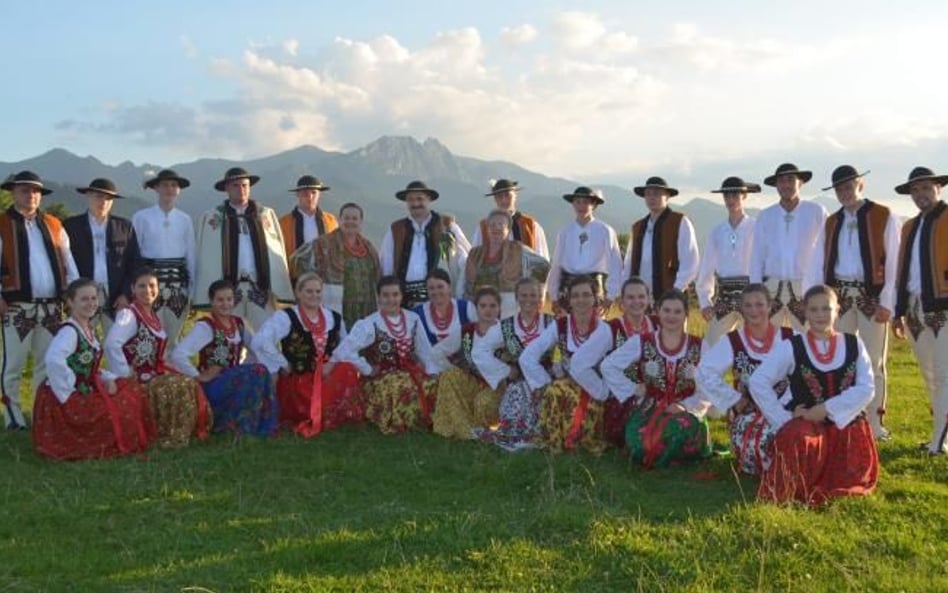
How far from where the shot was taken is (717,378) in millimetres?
5465

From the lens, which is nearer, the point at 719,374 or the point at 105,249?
the point at 719,374

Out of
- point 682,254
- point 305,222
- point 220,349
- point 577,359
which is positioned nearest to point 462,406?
point 577,359

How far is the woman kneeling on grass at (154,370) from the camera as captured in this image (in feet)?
20.9

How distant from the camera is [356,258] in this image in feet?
25.7

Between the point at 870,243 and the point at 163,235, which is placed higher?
the point at 163,235

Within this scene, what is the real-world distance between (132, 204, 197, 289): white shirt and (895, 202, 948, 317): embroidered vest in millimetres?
5612

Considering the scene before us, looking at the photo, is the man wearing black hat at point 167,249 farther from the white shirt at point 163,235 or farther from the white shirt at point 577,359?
the white shirt at point 577,359

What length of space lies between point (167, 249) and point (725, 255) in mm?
4677

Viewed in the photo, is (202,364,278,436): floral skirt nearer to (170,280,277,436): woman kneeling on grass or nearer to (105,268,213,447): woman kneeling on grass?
(170,280,277,436): woman kneeling on grass

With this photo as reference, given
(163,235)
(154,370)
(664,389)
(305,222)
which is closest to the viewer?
(664,389)

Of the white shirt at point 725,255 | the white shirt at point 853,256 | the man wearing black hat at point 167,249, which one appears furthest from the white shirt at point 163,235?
the white shirt at point 853,256

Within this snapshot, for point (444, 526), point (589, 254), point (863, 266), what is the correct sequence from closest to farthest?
point (444, 526)
point (863, 266)
point (589, 254)

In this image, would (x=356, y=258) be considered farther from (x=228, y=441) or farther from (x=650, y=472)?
(x=650, y=472)

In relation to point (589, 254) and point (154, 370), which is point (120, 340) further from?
point (589, 254)
